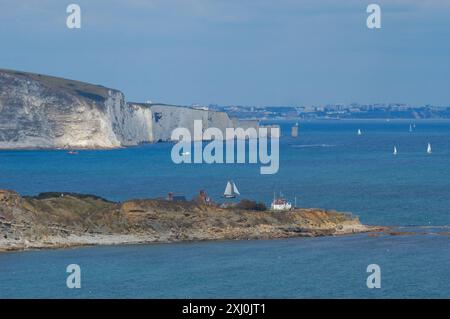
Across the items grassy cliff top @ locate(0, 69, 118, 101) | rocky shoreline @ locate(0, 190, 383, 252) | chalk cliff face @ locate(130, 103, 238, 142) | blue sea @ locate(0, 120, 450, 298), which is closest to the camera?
blue sea @ locate(0, 120, 450, 298)

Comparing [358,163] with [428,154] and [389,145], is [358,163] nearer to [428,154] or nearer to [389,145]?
[428,154]

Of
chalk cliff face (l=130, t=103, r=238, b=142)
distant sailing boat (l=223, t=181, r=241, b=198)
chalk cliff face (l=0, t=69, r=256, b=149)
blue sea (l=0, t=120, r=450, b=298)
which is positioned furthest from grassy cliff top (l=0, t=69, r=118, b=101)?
distant sailing boat (l=223, t=181, r=241, b=198)

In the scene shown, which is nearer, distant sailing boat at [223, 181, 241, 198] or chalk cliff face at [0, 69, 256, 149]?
distant sailing boat at [223, 181, 241, 198]

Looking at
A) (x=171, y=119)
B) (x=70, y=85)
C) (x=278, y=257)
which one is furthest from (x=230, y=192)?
(x=171, y=119)

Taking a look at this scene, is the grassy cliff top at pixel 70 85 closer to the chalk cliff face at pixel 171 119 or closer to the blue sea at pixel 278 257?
the chalk cliff face at pixel 171 119

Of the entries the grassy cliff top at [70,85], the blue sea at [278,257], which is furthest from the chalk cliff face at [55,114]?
the blue sea at [278,257]

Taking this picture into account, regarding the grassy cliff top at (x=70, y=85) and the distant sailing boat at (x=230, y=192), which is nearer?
the distant sailing boat at (x=230, y=192)

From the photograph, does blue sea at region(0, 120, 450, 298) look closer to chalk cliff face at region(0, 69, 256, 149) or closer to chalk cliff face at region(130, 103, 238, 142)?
chalk cliff face at region(0, 69, 256, 149)

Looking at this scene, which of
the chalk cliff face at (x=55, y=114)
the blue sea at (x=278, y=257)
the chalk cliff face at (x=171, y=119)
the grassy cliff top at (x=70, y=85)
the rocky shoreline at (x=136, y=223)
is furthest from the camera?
the chalk cliff face at (x=171, y=119)

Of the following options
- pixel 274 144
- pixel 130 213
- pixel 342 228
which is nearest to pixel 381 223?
pixel 342 228

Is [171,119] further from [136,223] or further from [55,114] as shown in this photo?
[136,223]
